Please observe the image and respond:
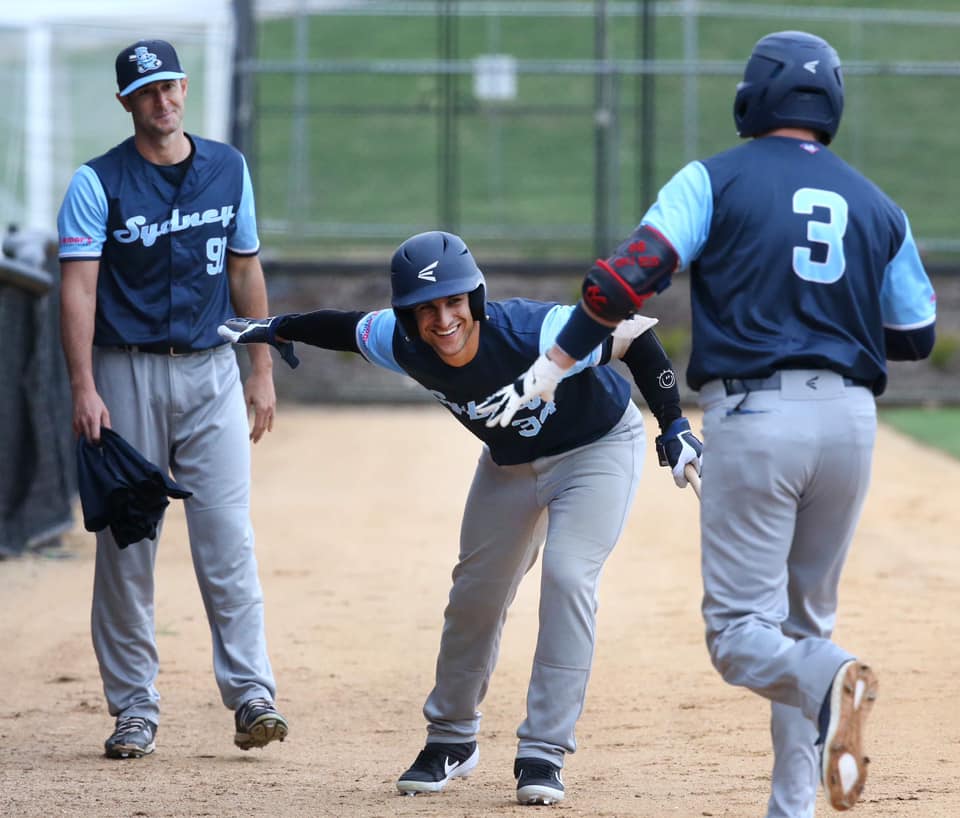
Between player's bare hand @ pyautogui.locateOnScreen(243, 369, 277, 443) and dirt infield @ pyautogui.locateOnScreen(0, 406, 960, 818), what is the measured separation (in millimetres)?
1067

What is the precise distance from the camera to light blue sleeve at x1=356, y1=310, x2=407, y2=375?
4387 millimetres

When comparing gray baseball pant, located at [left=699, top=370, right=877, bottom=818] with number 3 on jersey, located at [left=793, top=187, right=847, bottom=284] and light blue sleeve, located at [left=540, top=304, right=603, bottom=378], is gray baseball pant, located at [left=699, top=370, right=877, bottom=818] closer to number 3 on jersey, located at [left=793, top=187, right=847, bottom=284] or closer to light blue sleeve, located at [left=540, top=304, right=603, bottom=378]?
number 3 on jersey, located at [left=793, top=187, right=847, bottom=284]

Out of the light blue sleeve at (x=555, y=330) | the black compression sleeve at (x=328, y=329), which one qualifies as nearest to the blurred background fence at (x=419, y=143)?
→ the black compression sleeve at (x=328, y=329)

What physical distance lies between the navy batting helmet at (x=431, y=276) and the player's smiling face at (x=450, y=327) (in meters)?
0.02

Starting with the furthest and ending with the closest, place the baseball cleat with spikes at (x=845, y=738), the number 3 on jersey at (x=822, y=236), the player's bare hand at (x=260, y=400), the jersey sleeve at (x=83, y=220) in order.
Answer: the player's bare hand at (x=260, y=400) < the jersey sleeve at (x=83, y=220) < the number 3 on jersey at (x=822, y=236) < the baseball cleat with spikes at (x=845, y=738)

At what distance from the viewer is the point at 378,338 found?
4402 millimetres

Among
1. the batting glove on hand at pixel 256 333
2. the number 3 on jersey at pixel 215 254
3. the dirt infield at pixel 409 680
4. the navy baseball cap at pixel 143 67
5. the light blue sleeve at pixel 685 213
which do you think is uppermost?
the navy baseball cap at pixel 143 67

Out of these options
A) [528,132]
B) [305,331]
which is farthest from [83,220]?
[528,132]

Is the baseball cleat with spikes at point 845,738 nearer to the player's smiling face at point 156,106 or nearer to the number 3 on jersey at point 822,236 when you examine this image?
the number 3 on jersey at point 822,236

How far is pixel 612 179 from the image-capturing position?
16.7 m

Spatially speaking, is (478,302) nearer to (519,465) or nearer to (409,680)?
(519,465)

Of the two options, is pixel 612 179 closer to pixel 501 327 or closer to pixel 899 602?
pixel 899 602

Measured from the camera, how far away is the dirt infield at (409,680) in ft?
14.4

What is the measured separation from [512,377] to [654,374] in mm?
450
